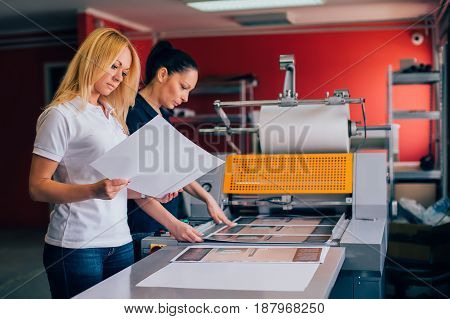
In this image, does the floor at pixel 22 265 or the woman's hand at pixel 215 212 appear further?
the floor at pixel 22 265

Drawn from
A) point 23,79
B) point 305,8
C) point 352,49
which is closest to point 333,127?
point 305,8

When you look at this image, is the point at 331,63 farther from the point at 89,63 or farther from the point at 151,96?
the point at 89,63

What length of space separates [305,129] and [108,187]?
1063 mm

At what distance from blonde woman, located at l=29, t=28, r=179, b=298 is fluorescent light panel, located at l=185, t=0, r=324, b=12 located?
3.73 meters

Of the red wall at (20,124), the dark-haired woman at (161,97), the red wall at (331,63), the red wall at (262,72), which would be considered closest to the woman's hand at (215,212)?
the dark-haired woman at (161,97)

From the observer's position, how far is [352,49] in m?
6.34

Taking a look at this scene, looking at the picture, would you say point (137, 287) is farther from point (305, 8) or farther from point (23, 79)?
point (23, 79)

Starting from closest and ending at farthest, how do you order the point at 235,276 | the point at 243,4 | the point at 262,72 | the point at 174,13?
the point at 235,276 < the point at 243,4 < the point at 174,13 < the point at 262,72

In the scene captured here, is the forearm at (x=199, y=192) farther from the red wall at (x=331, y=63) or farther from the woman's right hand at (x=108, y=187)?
the red wall at (x=331, y=63)

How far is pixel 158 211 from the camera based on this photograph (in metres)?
1.84

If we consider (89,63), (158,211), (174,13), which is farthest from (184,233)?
(174,13)

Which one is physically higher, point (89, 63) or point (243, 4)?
point (243, 4)

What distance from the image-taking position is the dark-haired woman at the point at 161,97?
6.77 feet

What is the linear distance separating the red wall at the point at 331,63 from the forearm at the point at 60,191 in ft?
16.5
